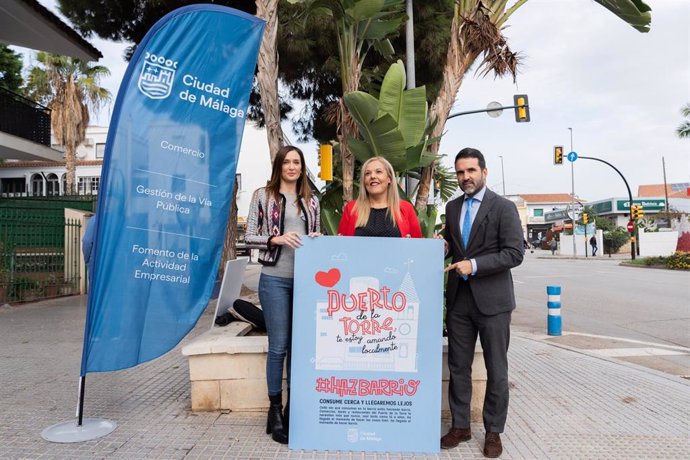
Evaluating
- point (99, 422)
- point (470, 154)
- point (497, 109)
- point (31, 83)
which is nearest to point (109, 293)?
point (99, 422)

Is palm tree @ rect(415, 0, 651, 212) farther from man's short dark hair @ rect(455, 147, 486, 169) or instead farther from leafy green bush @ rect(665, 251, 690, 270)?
leafy green bush @ rect(665, 251, 690, 270)

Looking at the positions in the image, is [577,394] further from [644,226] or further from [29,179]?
[644,226]

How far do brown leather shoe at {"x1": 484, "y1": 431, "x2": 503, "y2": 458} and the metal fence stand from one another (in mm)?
10901

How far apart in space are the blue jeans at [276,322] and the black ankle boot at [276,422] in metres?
0.08

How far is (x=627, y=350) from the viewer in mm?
7516

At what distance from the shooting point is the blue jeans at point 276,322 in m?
3.65

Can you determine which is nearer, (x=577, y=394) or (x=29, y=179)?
(x=577, y=394)

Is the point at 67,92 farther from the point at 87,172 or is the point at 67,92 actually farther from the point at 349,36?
the point at 349,36

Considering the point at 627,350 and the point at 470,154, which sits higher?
the point at 470,154

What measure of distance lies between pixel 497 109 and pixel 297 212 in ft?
45.4

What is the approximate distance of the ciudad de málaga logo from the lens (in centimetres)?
387

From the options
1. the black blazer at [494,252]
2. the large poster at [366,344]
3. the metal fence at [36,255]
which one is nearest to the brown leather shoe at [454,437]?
the large poster at [366,344]

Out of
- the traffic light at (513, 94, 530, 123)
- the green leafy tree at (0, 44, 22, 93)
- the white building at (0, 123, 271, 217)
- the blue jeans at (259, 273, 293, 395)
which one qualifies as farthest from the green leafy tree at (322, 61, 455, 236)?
the white building at (0, 123, 271, 217)

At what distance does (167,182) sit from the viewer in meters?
3.94
